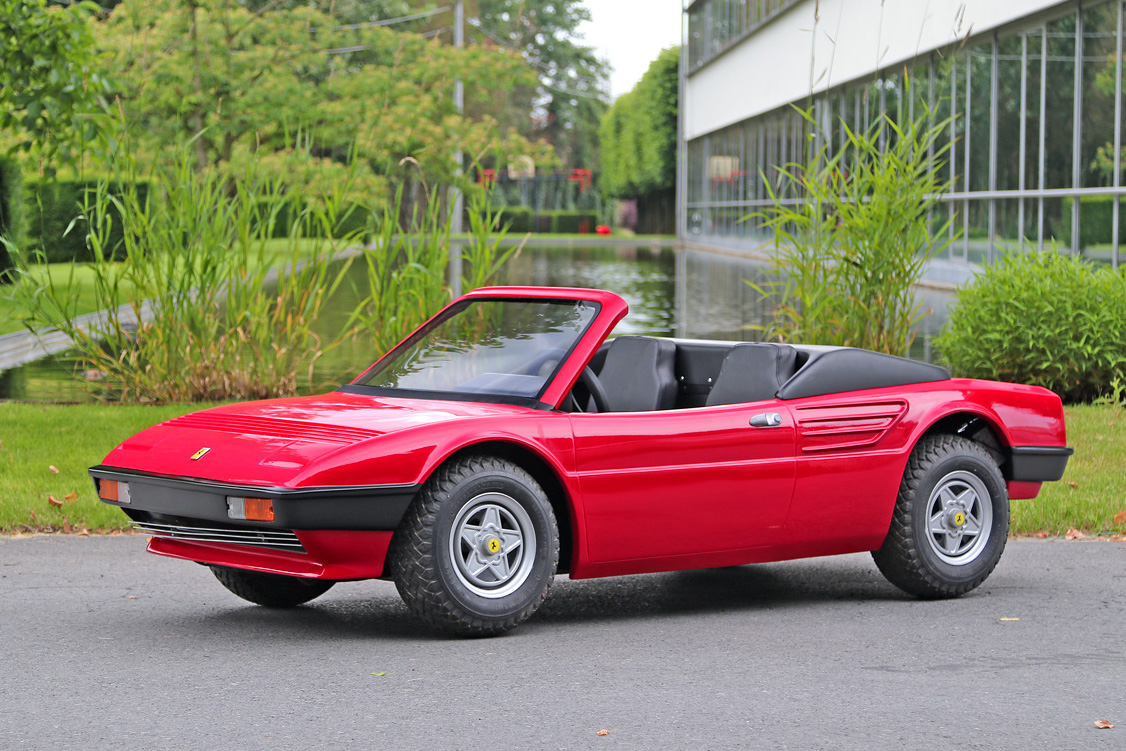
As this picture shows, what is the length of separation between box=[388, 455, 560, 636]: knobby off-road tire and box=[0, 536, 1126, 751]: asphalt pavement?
14cm

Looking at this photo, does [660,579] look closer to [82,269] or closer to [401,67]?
[82,269]

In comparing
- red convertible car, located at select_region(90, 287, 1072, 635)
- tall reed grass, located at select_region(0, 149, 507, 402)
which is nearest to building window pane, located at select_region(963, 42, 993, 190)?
tall reed grass, located at select_region(0, 149, 507, 402)

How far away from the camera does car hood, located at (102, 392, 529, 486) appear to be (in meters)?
5.07

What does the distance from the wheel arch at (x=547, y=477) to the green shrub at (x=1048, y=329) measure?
730 cm

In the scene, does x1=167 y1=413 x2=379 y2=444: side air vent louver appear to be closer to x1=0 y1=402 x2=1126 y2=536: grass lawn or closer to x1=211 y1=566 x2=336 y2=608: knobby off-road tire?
x1=211 y1=566 x2=336 y2=608: knobby off-road tire

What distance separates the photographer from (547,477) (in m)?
5.56

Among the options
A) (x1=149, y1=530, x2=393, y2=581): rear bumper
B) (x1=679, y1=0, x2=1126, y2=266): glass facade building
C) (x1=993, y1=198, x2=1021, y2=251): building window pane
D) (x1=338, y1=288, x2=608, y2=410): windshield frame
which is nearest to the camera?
(x1=149, y1=530, x2=393, y2=581): rear bumper

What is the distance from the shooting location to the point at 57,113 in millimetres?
11992

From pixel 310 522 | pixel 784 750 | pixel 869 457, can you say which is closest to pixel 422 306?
pixel 869 457

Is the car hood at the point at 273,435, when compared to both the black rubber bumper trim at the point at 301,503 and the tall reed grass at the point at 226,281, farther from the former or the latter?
the tall reed grass at the point at 226,281

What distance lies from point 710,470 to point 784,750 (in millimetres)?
1776

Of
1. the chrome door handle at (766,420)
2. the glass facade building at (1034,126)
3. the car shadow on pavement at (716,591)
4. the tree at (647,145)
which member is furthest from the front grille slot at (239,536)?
the tree at (647,145)

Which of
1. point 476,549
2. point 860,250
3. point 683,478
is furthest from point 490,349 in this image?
point 860,250

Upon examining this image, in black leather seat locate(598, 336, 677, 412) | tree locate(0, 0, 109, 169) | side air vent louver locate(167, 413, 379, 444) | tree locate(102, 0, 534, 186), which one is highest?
tree locate(102, 0, 534, 186)
